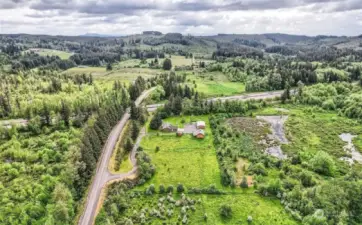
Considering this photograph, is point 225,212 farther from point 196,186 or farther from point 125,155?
point 125,155

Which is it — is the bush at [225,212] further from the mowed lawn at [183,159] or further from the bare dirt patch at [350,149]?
the bare dirt patch at [350,149]

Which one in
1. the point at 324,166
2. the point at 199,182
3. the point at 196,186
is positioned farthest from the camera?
the point at 324,166

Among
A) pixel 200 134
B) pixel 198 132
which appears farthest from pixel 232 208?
pixel 198 132

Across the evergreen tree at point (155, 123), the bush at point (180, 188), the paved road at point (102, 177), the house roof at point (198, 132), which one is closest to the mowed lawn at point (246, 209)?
the bush at point (180, 188)

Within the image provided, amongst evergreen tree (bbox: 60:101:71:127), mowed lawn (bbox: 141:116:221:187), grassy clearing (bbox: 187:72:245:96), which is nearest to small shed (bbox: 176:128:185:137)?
mowed lawn (bbox: 141:116:221:187)

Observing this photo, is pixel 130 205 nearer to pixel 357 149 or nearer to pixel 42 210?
pixel 42 210

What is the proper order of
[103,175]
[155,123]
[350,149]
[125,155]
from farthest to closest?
[155,123]
[350,149]
[125,155]
[103,175]

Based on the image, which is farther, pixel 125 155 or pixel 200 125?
pixel 200 125

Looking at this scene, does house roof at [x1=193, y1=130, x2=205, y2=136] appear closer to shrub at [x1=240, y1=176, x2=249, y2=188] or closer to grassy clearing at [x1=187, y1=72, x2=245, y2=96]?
shrub at [x1=240, y1=176, x2=249, y2=188]
